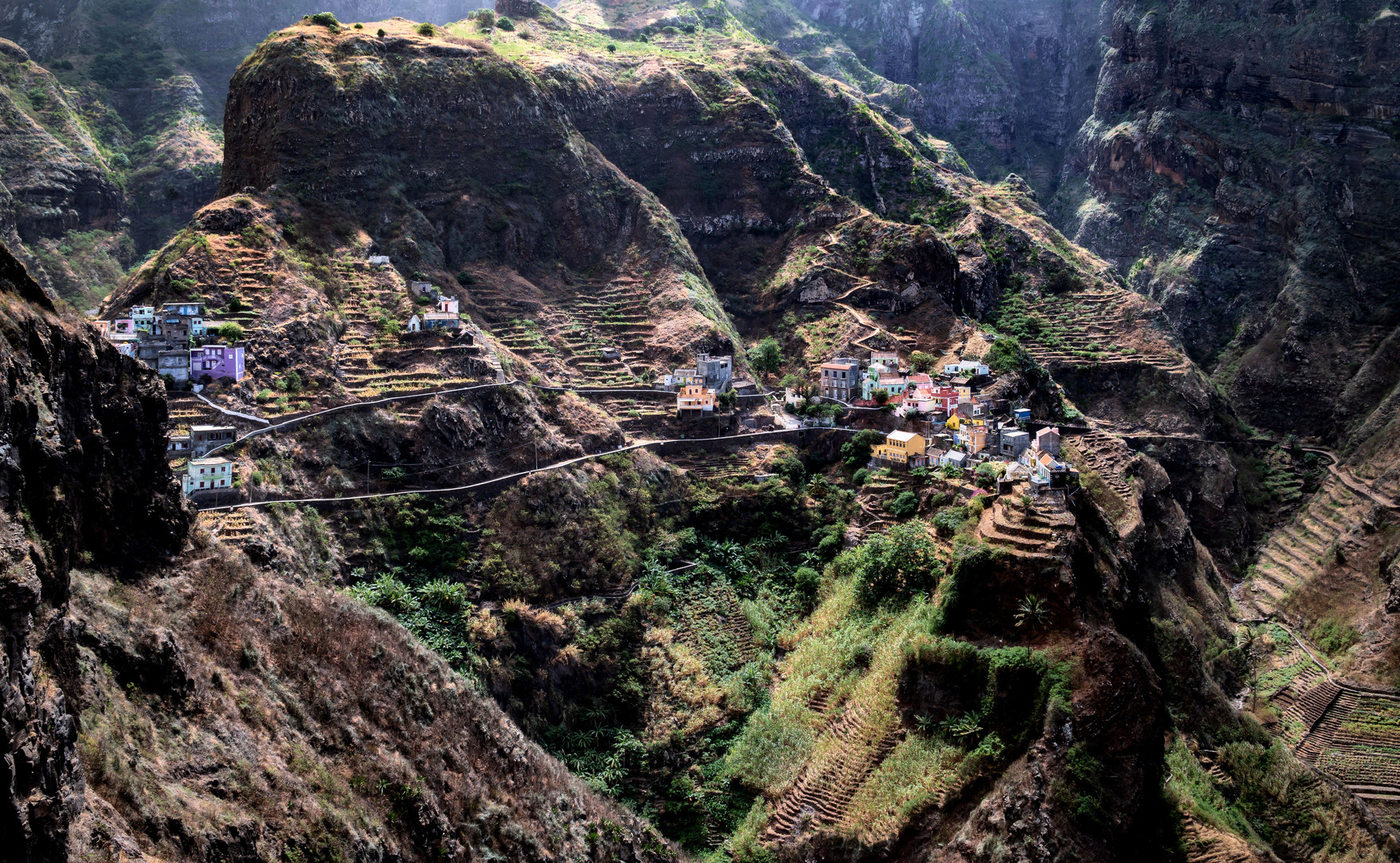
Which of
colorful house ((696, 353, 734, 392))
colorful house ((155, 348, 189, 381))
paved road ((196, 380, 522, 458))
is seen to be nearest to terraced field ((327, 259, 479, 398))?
paved road ((196, 380, 522, 458))

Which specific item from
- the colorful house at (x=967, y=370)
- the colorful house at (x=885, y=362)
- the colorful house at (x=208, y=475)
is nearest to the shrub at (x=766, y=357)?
the colorful house at (x=885, y=362)

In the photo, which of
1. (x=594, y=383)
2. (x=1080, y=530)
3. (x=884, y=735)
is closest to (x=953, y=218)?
(x=594, y=383)

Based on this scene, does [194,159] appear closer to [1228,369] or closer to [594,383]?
[594,383]

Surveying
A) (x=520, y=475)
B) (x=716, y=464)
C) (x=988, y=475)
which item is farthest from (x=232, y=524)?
(x=988, y=475)

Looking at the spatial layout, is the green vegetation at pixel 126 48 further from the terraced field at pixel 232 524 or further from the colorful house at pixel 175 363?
the terraced field at pixel 232 524

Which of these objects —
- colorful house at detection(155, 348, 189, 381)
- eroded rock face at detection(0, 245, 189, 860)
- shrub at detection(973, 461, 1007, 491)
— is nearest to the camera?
eroded rock face at detection(0, 245, 189, 860)

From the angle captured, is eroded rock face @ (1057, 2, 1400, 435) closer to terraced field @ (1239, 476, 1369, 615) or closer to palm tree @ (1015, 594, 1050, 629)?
terraced field @ (1239, 476, 1369, 615)

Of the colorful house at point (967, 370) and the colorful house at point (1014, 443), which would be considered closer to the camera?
the colorful house at point (1014, 443)

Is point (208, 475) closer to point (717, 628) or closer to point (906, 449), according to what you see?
point (717, 628)
